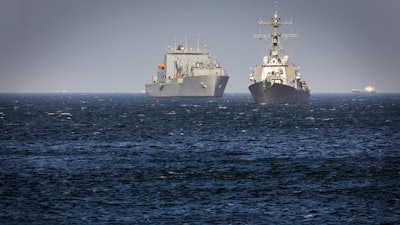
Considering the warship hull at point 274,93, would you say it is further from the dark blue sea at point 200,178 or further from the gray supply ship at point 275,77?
the dark blue sea at point 200,178

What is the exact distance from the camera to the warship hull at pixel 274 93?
143m

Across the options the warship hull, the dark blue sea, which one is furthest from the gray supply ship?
the dark blue sea

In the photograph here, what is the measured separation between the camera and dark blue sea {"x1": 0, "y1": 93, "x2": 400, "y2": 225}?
32.4m

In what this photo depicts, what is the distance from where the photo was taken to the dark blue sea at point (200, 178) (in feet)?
106

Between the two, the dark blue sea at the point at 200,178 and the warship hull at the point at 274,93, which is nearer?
the dark blue sea at the point at 200,178

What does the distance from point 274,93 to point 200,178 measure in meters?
104

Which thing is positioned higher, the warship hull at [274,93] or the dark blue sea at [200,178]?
the warship hull at [274,93]

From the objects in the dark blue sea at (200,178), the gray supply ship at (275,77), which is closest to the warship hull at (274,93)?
the gray supply ship at (275,77)

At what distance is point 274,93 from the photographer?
145 m

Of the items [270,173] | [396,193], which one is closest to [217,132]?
[270,173]

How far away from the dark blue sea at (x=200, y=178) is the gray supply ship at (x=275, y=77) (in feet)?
226

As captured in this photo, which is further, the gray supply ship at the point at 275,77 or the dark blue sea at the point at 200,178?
the gray supply ship at the point at 275,77

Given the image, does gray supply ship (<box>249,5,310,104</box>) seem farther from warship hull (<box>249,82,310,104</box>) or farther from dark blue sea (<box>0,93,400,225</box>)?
dark blue sea (<box>0,93,400,225</box>)

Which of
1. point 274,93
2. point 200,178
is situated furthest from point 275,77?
point 200,178
